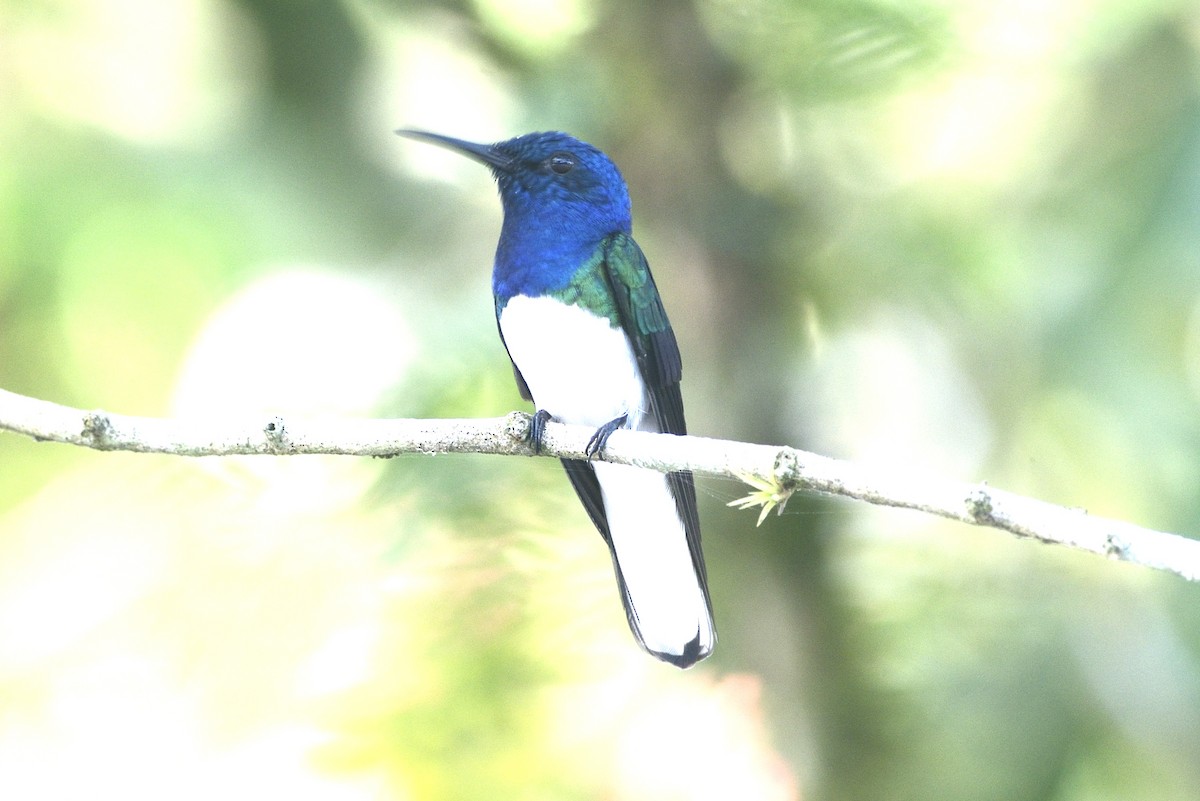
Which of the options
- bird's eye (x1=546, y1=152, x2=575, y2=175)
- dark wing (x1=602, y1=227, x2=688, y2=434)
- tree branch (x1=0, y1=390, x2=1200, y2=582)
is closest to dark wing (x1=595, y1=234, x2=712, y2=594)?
dark wing (x1=602, y1=227, x2=688, y2=434)

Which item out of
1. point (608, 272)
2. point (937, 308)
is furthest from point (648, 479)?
point (937, 308)

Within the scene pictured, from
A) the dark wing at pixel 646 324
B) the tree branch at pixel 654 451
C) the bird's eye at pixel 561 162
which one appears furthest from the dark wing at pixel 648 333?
the tree branch at pixel 654 451

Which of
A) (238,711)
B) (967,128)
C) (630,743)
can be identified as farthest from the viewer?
(967,128)

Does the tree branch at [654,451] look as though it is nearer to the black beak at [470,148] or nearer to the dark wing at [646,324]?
the dark wing at [646,324]

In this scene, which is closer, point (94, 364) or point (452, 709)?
point (452, 709)

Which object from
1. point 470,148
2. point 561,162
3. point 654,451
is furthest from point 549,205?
point 654,451

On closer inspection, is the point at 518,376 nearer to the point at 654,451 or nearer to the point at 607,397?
the point at 607,397

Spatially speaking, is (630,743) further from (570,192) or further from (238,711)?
(570,192)
